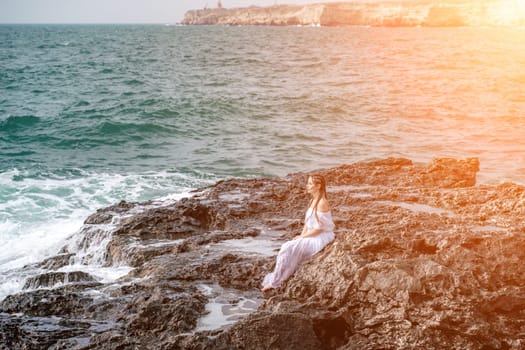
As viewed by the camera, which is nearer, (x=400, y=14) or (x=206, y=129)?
(x=206, y=129)

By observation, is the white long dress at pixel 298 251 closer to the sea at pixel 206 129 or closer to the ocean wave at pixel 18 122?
the sea at pixel 206 129

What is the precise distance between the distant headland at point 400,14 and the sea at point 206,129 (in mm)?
106694

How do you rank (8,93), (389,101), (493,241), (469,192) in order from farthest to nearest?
1. (8,93)
2. (389,101)
3. (469,192)
4. (493,241)

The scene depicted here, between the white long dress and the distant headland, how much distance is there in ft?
468

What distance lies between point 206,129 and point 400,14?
145m

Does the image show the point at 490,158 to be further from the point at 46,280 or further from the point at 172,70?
the point at 172,70

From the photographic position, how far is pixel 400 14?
511 feet

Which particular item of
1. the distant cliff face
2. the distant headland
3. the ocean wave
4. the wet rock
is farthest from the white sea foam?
the distant cliff face

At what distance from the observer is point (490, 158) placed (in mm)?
16938

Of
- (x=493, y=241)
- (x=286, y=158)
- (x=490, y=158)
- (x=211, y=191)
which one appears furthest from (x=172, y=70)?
(x=493, y=241)

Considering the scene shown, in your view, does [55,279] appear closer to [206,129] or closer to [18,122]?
[206,129]

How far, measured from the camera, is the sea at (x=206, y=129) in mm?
13727

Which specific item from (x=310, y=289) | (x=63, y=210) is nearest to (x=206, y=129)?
(x=63, y=210)

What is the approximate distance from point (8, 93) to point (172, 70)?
13028mm
